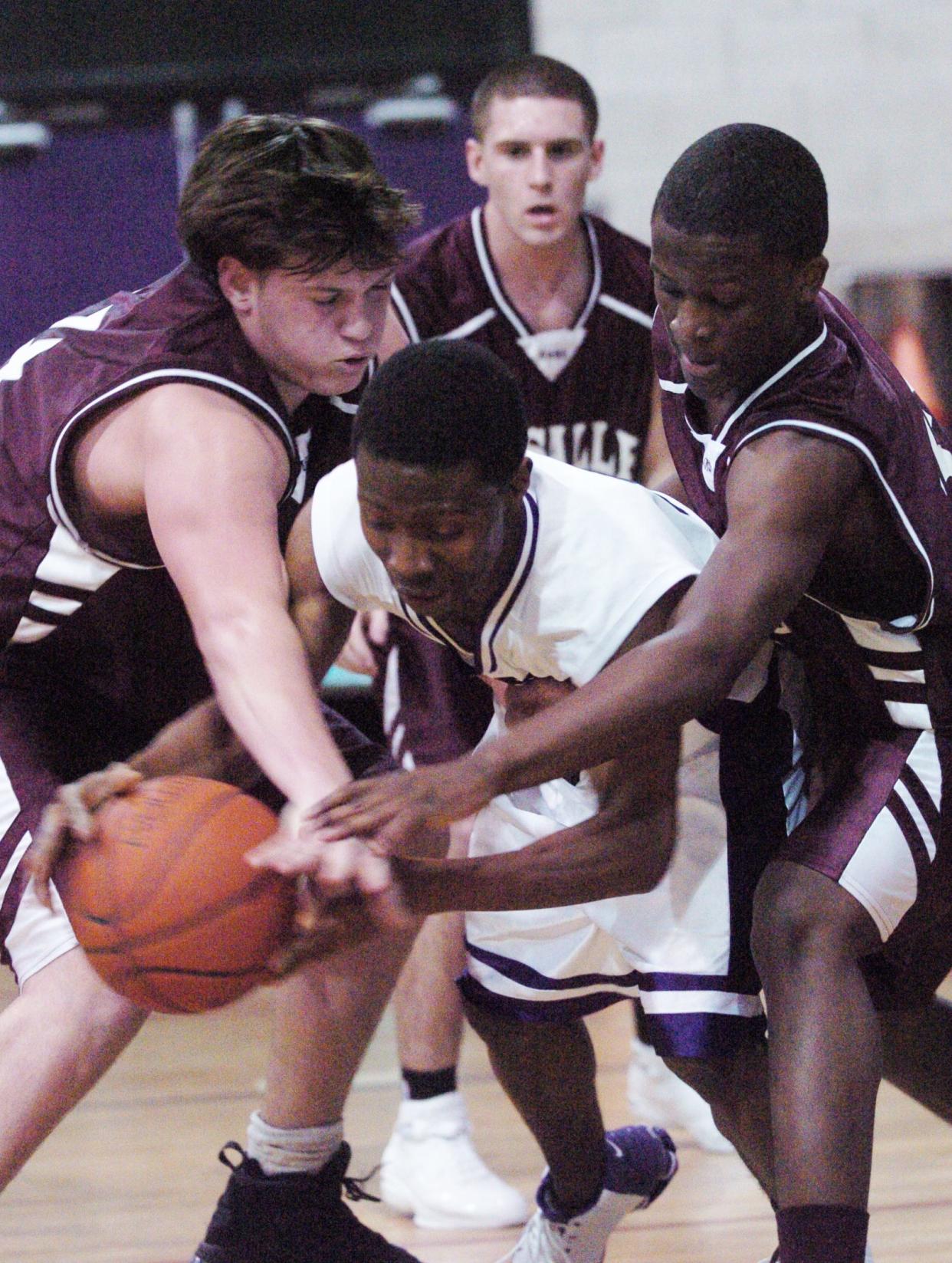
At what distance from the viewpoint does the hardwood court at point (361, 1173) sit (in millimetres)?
3271

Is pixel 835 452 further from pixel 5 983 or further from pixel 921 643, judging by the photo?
pixel 5 983

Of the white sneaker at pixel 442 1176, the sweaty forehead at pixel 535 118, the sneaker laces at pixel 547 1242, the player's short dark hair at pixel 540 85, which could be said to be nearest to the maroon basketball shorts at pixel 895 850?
the sneaker laces at pixel 547 1242

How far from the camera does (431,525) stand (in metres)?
2.27

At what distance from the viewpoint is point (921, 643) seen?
100.0 inches

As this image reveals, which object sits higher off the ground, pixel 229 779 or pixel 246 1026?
pixel 229 779

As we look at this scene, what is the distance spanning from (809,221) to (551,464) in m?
0.49

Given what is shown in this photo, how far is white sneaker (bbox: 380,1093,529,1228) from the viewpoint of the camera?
344 centimetres

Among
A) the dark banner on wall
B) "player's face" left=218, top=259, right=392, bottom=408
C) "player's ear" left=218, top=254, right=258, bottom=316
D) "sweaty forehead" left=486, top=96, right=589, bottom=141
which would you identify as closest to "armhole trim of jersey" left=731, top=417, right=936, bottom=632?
"player's face" left=218, top=259, right=392, bottom=408

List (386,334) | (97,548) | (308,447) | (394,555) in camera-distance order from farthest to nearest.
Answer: (386,334)
(308,447)
(97,548)
(394,555)

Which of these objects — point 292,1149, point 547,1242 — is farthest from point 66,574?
point 547,1242

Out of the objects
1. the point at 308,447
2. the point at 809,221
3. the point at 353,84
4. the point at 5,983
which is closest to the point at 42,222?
the point at 353,84

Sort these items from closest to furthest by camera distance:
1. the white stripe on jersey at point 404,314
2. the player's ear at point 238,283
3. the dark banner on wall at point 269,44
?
the player's ear at point 238,283 < the white stripe on jersey at point 404,314 < the dark banner on wall at point 269,44

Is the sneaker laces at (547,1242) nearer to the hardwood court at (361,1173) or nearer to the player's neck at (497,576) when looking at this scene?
the hardwood court at (361,1173)

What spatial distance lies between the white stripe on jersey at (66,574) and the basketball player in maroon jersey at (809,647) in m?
0.78
